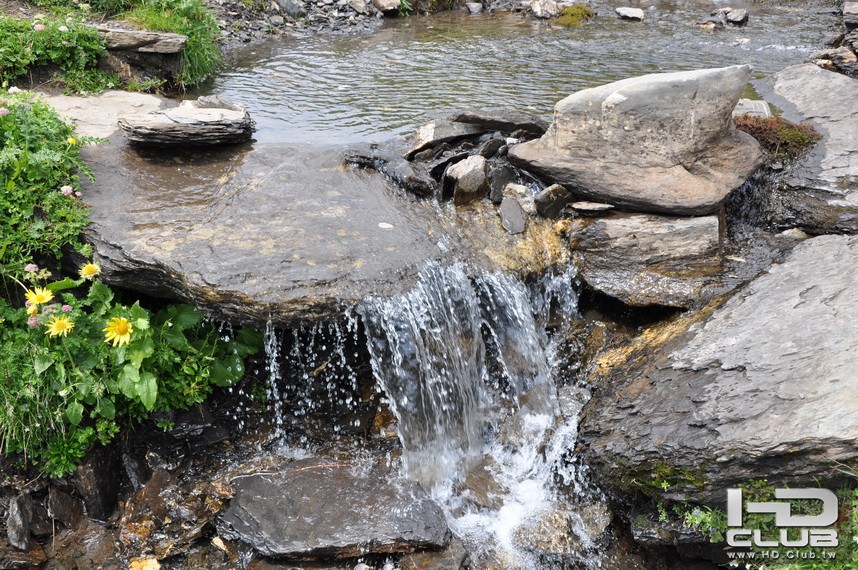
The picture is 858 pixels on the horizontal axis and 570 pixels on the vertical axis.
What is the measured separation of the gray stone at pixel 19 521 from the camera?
4.85m

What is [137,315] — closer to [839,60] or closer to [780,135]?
[780,135]

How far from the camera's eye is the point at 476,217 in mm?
6273

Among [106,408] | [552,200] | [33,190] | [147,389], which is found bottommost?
[106,408]

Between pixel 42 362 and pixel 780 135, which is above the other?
pixel 780 135

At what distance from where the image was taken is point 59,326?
4.75 metres

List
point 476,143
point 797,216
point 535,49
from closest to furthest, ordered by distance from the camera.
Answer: point 797,216 < point 476,143 < point 535,49

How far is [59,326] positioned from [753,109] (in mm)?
7457

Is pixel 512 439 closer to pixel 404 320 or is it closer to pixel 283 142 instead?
pixel 404 320

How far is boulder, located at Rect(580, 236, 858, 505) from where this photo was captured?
4.12 meters

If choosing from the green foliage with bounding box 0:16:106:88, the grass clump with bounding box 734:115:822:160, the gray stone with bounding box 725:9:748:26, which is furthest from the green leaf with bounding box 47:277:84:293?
the gray stone with bounding box 725:9:748:26

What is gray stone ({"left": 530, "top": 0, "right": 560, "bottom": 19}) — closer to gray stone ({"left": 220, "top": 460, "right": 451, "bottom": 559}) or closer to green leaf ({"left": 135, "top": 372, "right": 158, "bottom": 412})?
gray stone ({"left": 220, "top": 460, "right": 451, "bottom": 559})

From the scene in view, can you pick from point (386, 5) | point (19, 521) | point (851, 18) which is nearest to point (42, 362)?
point (19, 521)

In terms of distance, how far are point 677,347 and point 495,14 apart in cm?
1258

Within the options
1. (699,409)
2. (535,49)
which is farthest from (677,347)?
(535,49)
